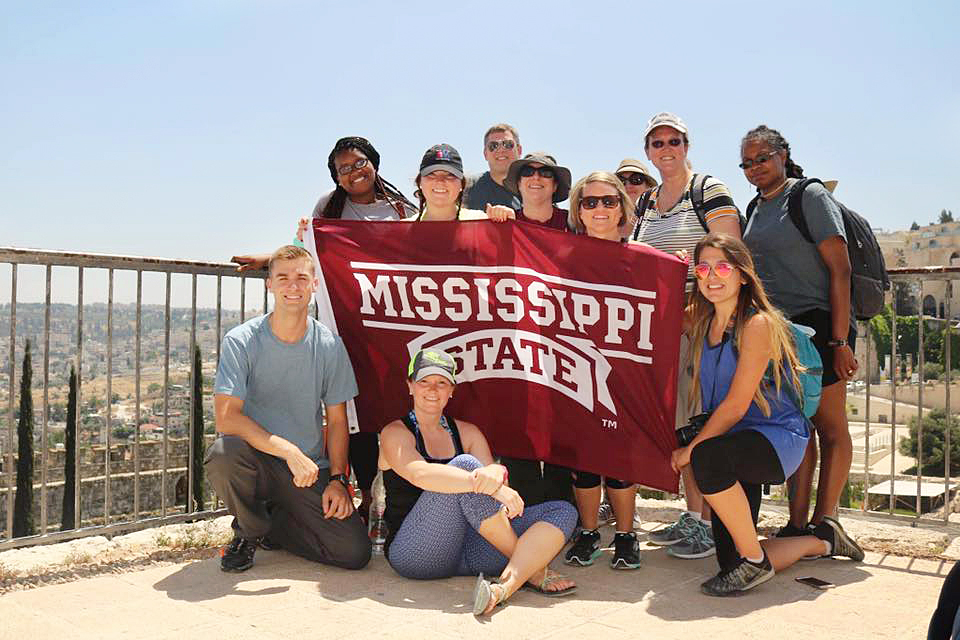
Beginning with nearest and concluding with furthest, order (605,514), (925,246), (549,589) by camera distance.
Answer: (549,589), (605,514), (925,246)

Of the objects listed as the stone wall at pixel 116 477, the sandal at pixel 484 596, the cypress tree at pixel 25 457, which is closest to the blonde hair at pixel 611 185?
the sandal at pixel 484 596

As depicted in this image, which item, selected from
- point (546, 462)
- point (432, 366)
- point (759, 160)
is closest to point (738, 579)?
point (546, 462)

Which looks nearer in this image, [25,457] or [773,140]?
[773,140]

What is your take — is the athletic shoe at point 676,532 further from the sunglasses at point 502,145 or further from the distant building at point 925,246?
the distant building at point 925,246

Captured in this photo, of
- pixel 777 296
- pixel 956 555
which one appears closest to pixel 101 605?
pixel 777 296

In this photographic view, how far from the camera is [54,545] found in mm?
5047

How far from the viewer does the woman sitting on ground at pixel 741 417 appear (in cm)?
423

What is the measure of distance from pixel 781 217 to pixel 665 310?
892 millimetres

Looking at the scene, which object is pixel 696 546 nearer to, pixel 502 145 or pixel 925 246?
pixel 502 145

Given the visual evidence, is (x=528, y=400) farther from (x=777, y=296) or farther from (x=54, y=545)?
(x=54, y=545)

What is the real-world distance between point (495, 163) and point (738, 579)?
376 cm

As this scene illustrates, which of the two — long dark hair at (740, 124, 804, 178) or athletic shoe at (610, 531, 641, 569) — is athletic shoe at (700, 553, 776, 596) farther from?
long dark hair at (740, 124, 804, 178)

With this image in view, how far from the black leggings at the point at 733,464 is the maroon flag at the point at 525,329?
34 centimetres

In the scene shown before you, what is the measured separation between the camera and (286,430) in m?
4.69
